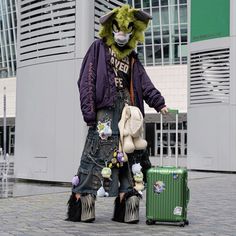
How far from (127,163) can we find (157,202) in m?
0.53

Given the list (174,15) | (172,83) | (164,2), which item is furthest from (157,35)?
(172,83)

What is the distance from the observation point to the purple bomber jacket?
575 cm

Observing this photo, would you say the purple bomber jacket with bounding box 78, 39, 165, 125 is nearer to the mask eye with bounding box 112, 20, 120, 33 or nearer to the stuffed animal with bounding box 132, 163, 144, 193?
the mask eye with bounding box 112, 20, 120, 33

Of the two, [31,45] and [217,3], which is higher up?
[217,3]

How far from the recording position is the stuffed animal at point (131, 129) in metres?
5.71

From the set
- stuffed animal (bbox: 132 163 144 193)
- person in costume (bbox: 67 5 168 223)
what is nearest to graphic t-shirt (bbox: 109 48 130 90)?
person in costume (bbox: 67 5 168 223)

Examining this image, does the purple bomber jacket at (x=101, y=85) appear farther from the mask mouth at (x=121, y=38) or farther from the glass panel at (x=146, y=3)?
the glass panel at (x=146, y=3)

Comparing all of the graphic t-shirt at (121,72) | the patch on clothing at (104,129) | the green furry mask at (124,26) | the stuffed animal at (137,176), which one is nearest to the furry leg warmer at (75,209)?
the stuffed animal at (137,176)

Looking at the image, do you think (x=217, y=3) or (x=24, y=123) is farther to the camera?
(x=217, y=3)

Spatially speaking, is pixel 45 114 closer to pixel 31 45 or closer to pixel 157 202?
pixel 31 45

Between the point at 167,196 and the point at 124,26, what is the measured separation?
76.5 inches

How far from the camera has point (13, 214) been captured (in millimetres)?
6516

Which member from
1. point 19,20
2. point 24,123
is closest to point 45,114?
point 24,123

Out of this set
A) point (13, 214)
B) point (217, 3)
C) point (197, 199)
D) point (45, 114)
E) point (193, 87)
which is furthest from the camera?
point (193, 87)
